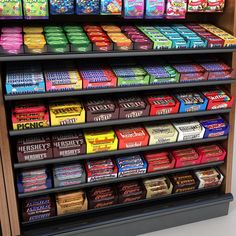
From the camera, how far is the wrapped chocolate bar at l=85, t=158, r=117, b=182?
2.15m

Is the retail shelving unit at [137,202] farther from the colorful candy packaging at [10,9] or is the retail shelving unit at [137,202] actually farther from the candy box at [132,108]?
the colorful candy packaging at [10,9]

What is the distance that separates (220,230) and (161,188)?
516mm

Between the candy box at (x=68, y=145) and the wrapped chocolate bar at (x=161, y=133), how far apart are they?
1.44 feet

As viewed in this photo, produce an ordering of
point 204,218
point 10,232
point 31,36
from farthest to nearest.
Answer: point 204,218
point 10,232
point 31,36

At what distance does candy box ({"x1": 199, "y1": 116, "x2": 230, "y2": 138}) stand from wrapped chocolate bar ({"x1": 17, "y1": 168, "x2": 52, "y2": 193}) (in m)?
1.06

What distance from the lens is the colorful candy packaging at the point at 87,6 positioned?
186 cm

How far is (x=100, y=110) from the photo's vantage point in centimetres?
198

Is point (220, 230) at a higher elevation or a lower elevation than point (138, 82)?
lower

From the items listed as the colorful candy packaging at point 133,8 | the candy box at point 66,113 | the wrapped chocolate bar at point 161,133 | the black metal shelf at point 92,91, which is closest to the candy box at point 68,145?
the candy box at point 66,113

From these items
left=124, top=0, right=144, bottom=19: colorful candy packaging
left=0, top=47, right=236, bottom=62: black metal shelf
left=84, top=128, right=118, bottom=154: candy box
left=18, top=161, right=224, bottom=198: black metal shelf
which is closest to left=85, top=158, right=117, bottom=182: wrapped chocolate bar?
left=18, top=161, right=224, bottom=198: black metal shelf

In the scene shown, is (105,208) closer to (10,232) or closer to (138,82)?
(10,232)

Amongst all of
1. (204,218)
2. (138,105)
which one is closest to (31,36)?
(138,105)

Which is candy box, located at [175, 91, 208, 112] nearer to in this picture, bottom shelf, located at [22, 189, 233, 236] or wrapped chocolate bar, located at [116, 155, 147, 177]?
wrapped chocolate bar, located at [116, 155, 147, 177]

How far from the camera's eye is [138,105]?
80.9 inches
